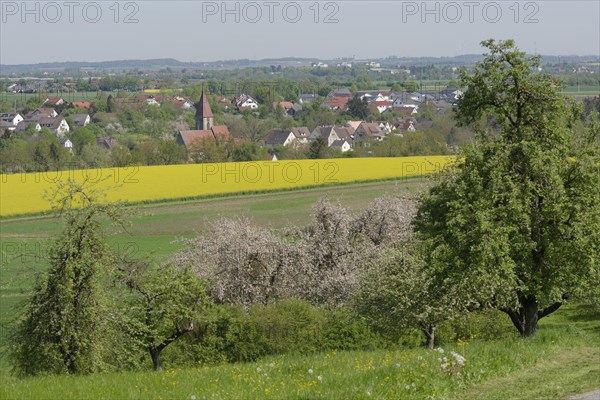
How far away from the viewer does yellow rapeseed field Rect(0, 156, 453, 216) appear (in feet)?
205

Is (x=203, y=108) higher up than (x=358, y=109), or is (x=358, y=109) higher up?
(x=203, y=108)

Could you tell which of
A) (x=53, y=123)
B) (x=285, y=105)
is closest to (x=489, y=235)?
(x=53, y=123)

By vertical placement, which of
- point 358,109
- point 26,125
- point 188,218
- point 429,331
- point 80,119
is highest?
point 358,109

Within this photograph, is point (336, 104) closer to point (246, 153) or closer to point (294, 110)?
point (294, 110)

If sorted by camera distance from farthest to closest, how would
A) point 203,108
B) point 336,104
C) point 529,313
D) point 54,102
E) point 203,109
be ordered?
1. point 336,104
2. point 54,102
3. point 203,108
4. point 203,109
5. point 529,313

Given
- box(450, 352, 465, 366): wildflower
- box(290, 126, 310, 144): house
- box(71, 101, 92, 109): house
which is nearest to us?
box(450, 352, 465, 366): wildflower

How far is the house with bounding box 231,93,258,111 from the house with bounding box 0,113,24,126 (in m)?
45.0

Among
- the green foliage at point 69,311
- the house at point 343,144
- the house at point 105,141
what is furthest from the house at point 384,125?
the green foliage at point 69,311

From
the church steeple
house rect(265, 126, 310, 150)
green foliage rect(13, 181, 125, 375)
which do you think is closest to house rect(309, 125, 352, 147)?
house rect(265, 126, 310, 150)

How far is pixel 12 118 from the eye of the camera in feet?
492

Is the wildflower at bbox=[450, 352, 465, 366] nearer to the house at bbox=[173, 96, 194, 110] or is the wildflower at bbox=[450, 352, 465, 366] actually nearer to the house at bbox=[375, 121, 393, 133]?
the house at bbox=[375, 121, 393, 133]

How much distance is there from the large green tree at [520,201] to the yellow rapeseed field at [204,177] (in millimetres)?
39381

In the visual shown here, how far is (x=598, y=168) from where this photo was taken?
19156 millimetres

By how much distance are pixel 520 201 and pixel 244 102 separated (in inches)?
6632
